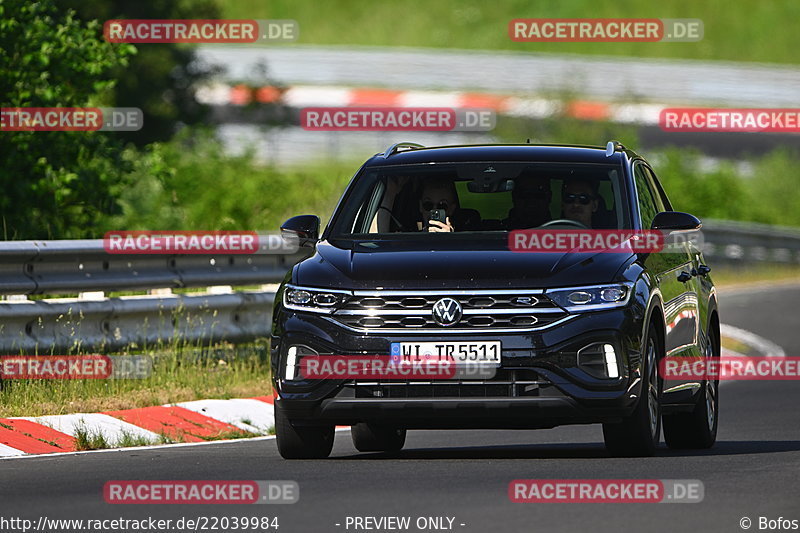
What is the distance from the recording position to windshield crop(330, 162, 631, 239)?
37.5 feet

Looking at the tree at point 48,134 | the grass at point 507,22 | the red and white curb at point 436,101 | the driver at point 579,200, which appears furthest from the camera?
the grass at point 507,22

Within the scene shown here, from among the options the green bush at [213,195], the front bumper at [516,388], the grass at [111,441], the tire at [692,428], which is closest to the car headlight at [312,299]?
the front bumper at [516,388]

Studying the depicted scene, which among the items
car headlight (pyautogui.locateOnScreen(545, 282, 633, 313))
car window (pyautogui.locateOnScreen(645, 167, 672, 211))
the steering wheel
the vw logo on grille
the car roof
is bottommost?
the vw logo on grille

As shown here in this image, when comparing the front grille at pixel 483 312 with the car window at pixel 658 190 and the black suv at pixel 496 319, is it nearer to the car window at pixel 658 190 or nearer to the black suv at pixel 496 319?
the black suv at pixel 496 319

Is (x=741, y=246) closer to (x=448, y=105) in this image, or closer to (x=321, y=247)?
(x=448, y=105)

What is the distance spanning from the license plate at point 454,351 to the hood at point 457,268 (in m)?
0.31

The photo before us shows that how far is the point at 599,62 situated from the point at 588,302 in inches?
1738

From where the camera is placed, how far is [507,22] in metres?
Result: 72.6

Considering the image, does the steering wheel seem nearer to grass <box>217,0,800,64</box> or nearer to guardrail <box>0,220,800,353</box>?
guardrail <box>0,220,800,353</box>

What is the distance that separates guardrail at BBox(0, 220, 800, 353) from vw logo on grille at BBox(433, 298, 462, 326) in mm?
4044

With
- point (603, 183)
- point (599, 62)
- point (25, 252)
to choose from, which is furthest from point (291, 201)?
point (599, 62)

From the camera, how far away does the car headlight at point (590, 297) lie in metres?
10.3

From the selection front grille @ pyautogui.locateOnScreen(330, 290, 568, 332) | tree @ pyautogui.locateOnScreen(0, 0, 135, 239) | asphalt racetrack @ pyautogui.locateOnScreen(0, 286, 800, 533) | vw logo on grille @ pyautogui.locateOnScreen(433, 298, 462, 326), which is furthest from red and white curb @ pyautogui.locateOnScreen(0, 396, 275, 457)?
tree @ pyautogui.locateOnScreen(0, 0, 135, 239)

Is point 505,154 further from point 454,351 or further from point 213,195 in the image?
point 213,195
